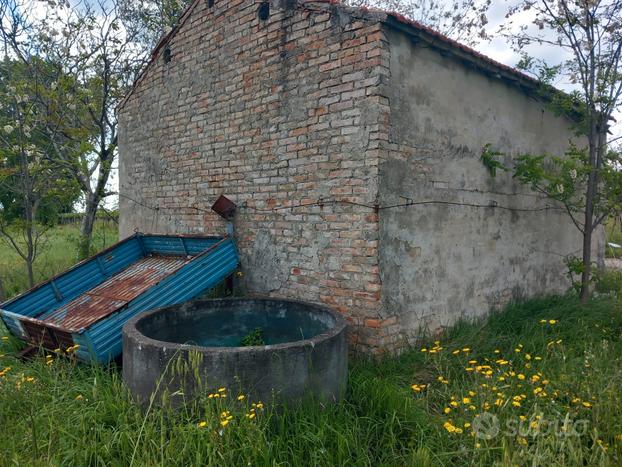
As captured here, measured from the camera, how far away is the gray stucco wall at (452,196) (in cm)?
452

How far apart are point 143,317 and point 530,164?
521cm

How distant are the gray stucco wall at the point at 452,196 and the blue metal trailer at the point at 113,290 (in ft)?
7.01

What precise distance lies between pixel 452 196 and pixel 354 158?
4.97 feet

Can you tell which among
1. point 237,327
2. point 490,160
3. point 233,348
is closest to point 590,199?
point 490,160

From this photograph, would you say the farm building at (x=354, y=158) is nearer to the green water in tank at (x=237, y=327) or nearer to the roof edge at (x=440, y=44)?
the roof edge at (x=440, y=44)

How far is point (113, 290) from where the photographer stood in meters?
5.32

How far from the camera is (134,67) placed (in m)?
10.5

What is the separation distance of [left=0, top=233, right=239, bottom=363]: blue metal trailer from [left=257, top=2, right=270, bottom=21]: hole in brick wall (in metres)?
2.79

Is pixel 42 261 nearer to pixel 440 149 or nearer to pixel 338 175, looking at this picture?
pixel 338 175

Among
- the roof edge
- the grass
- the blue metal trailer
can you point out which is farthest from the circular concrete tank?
the grass

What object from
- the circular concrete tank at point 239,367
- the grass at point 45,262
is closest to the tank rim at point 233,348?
the circular concrete tank at point 239,367

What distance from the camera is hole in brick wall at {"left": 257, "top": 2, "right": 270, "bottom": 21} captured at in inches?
209

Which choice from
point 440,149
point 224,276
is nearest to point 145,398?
point 224,276

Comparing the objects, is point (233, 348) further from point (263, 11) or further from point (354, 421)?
point (263, 11)
